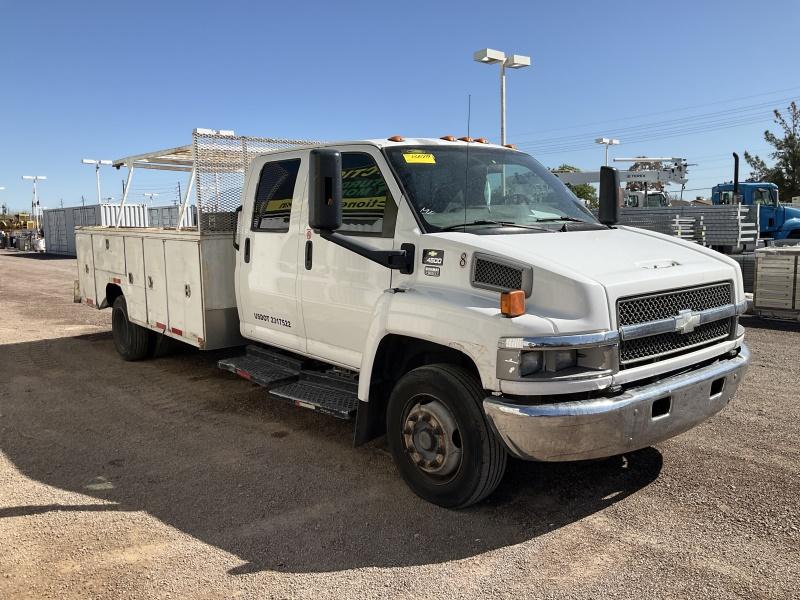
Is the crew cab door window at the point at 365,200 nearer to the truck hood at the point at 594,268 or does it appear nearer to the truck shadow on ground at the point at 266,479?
the truck hood at the point at 594,268

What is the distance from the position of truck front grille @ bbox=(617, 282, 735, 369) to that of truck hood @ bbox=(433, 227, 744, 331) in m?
0.06

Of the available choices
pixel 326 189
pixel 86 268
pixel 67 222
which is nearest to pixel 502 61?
pixel 86 268

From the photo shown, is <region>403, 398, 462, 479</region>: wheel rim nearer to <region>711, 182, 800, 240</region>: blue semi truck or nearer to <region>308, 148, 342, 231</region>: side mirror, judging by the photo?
<region>308, 148, 342, 231</region>: side mirror

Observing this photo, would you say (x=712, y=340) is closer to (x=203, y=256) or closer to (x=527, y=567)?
(x=527, y=567)

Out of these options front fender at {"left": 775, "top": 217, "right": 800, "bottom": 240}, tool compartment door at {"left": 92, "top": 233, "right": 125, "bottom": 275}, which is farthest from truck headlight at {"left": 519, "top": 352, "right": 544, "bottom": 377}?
front fender at {"left": 775, "top": 217, "right": 800, "bottom": 240}

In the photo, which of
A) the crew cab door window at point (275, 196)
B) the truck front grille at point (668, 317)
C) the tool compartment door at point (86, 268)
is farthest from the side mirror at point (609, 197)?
the tool compartment door at point (86, 268)

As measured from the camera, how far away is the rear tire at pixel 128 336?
8.08 meters

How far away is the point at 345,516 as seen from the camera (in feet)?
13.1

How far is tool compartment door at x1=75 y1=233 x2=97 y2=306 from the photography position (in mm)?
9047

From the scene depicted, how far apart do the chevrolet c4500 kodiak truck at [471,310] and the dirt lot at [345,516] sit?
0.45m

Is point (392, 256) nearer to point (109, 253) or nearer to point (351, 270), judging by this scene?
point (351, 270)

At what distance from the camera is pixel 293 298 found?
5.24 m

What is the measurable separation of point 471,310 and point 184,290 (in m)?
3.82

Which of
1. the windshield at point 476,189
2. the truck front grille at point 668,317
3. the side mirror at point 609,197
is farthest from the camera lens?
the side mirror at point 609,197
